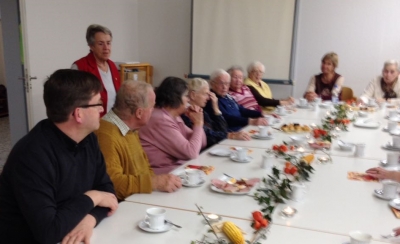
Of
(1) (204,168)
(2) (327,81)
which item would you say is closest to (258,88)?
(2) (327,81)

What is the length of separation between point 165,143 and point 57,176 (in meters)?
1.11

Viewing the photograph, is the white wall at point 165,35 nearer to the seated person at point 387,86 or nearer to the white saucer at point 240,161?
the seated person at point 387,86

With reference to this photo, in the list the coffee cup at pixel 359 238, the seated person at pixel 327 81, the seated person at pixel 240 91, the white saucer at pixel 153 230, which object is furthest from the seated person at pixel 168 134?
the seated person at pixel 327 81

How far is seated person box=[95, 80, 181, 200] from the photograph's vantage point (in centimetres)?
183

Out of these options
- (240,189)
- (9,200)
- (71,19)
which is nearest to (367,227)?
(240,189)

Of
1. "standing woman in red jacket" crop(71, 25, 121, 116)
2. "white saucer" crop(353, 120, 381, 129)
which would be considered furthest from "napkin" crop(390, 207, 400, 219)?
"standing woman in red jacket" crop(71, 25, 121, 116)

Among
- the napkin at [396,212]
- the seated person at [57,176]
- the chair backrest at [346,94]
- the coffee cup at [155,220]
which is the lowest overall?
the chair backrest at [346,94]

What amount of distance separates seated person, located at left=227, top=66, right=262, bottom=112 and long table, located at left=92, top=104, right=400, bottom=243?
1.96m

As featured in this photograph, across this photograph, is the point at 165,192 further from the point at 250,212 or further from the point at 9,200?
the point at 9,200

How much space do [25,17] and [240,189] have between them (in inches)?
135

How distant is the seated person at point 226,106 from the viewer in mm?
3559

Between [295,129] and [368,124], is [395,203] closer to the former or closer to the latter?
[295,129]

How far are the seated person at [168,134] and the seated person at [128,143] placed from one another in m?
0.27

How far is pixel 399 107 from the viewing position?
4598mm
